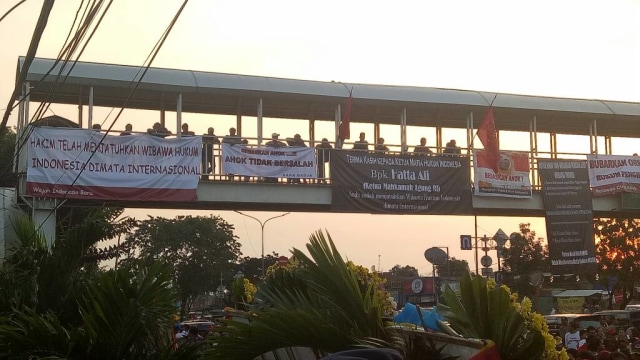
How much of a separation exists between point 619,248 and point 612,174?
35.2ft

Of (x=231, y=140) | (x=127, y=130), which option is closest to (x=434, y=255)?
(x=231, y=140)

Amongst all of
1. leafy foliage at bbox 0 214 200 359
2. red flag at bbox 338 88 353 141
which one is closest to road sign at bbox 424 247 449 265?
red flag at bbox 338 88 353 141

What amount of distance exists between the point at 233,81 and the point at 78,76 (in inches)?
137

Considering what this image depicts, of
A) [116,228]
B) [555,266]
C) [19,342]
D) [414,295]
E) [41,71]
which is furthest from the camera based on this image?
[414,295]

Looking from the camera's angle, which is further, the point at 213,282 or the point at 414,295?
the point at 213,282

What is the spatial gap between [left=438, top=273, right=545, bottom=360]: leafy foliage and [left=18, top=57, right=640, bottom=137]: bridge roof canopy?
12.2m

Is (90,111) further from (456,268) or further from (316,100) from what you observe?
(456,268)

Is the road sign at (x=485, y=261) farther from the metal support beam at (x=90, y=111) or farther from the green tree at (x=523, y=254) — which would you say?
the green tree at (x=523, y=254)

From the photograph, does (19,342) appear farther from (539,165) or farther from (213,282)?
(213,282)

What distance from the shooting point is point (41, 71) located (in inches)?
614

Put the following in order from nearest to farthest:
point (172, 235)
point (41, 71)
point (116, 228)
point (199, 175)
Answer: point (116, 228) < point (41, 71) < point (199, 175) < point (172, 235)

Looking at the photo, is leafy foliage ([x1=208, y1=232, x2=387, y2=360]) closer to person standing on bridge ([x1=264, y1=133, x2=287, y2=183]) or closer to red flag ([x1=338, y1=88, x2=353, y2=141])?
person standing on bridge ([x1=264, y1=133, x2=287, y2=183])

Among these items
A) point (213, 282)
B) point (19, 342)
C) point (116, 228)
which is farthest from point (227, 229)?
point (19, 342)

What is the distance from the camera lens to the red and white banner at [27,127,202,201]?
15.4 meters
